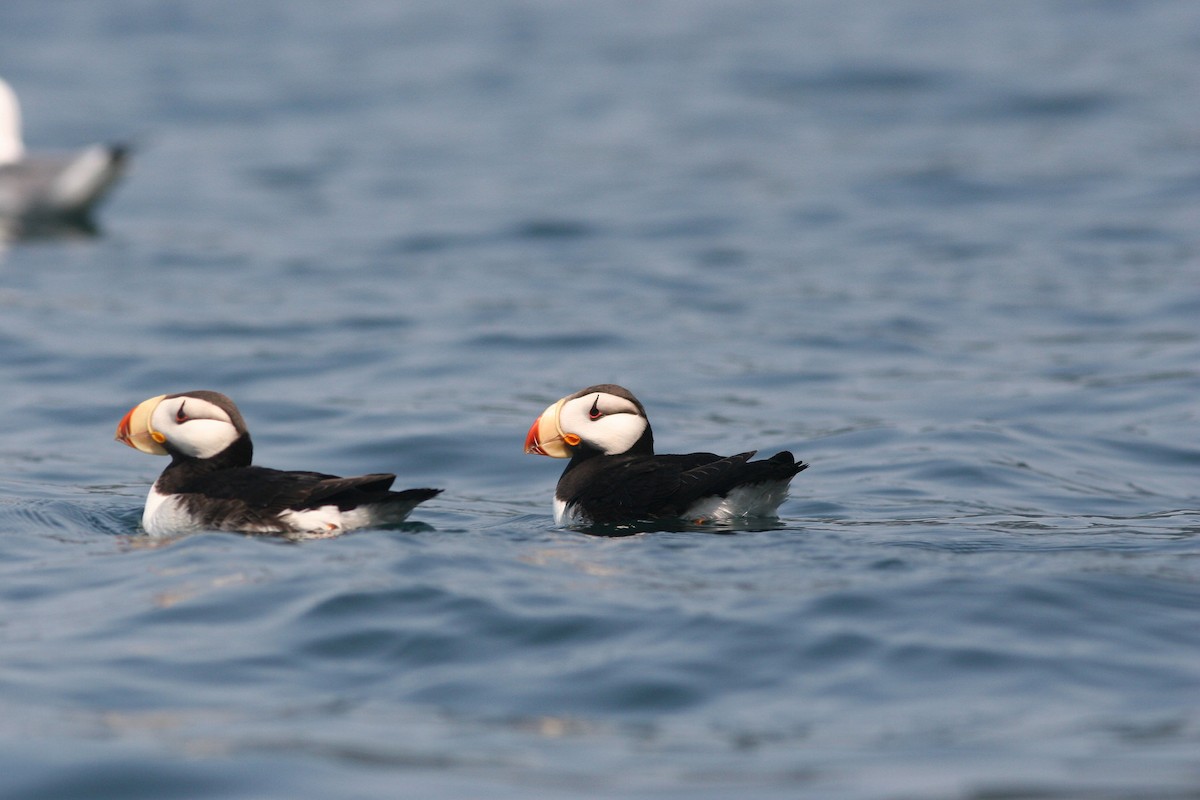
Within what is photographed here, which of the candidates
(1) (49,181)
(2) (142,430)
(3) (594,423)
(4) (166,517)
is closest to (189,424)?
(2) (142,430)

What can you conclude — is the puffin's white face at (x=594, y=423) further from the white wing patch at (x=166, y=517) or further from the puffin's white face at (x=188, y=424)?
the white wing patch at (x=166, y=517)

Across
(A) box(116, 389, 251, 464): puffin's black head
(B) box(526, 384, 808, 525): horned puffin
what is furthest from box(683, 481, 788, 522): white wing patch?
(A) box(116, 389, 251, 464): puffin's black head

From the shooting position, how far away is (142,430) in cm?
705

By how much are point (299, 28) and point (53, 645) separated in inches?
1096

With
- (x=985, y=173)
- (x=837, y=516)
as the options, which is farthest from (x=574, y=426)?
(x=985, y=173)

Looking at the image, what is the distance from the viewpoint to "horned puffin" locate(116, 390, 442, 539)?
648cm

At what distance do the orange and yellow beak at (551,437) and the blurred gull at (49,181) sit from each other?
1142cm

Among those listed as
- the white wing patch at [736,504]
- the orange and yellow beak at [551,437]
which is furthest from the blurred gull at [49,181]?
the white wing patch at [736,504]

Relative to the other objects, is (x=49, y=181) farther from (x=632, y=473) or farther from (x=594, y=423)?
(x=632, y=473)

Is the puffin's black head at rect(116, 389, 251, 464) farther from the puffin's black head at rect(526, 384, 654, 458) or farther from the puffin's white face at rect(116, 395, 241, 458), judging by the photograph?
the puffin's black head at rect(526, 384, 654, 458)

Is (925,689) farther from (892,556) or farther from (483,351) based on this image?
(483,351)

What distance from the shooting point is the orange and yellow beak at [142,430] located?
23.1 feet

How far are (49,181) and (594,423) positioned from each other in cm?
1226

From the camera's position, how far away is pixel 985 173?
19.4m
